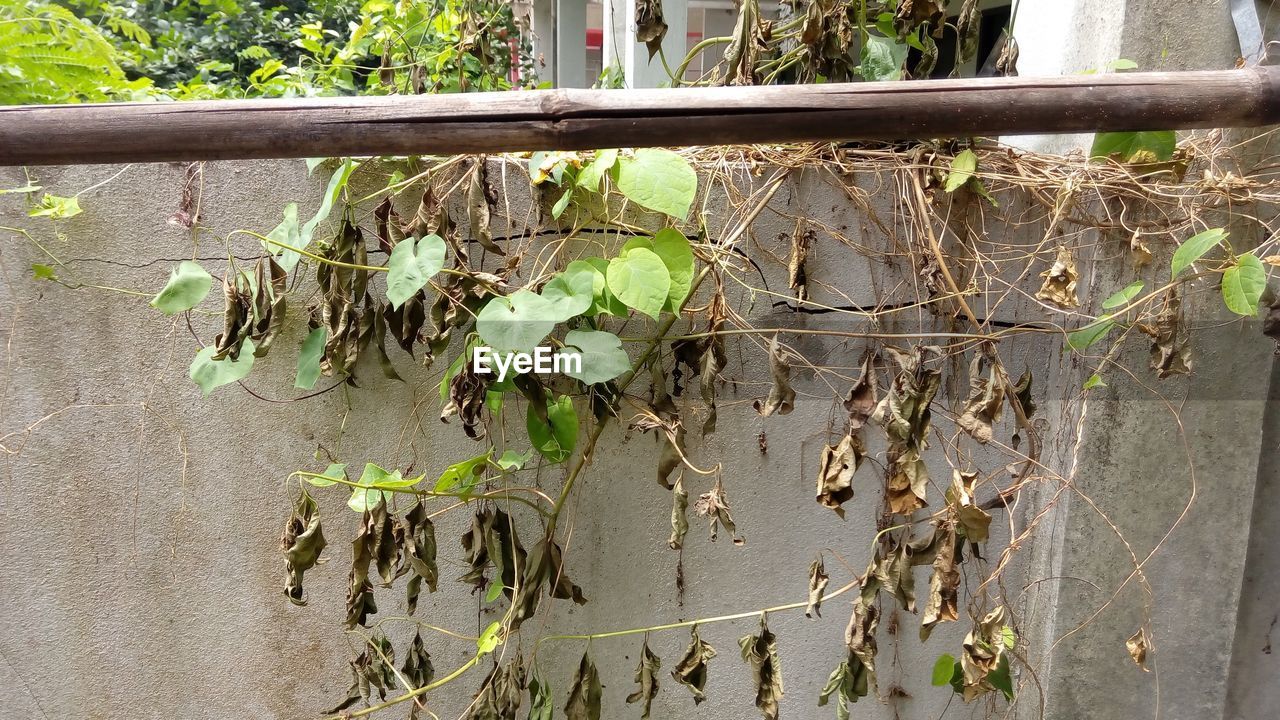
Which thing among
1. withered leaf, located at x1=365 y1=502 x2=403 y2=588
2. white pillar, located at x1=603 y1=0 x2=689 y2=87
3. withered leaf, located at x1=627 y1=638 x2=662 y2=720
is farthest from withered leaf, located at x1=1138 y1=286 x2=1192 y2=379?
white pillar, located at x1=603 y1=0 x2=689 y2=87

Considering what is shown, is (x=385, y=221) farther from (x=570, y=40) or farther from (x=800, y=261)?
(x=570, y=40)

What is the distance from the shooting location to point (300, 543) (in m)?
1.39

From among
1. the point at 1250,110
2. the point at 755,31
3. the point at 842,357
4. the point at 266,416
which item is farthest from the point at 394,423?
the point at 1250,110

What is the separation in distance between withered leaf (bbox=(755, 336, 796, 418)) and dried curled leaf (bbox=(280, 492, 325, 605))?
0.89 meters

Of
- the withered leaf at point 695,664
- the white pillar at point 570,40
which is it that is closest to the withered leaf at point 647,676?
the withered leaf at point 695,664

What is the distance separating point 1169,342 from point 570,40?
3287 mm

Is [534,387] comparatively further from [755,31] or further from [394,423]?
[755,31]

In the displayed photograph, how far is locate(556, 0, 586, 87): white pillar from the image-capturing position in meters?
3.90

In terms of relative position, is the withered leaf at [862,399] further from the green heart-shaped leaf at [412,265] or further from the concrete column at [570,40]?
the concrete column at [570,40]

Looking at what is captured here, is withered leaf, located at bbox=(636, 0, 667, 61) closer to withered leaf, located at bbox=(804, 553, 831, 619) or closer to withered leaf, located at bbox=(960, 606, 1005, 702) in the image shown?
withered leaf, located at bbox=(804, 553, 831, 619)

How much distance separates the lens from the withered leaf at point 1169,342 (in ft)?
4.87

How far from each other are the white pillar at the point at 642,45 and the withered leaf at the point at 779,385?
1.53 metres

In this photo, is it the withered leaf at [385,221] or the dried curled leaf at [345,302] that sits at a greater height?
the withered leaf at [385,221]

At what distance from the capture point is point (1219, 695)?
1676mm
